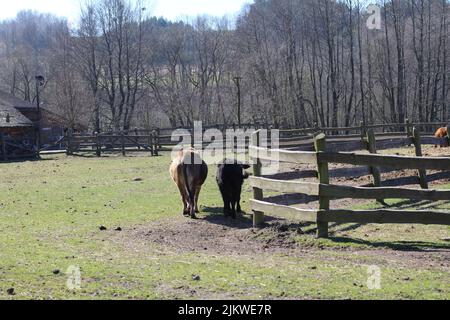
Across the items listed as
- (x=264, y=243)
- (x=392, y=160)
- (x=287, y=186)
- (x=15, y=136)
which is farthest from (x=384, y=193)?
(x=15, y=136)

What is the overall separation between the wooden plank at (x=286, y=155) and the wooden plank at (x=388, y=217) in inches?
34.0

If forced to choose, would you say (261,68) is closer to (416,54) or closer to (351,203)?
(416,54)

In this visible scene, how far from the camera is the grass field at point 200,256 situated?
6438mm

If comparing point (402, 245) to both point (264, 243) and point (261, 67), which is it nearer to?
point (264, 243)

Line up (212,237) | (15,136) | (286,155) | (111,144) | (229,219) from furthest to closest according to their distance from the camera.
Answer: (15,136) < (111,144) < (229,219) < (212,237) < (286,155)

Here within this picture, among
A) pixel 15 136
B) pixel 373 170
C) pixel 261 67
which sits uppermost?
pixel 261 67

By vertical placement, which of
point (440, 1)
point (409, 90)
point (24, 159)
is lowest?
point (24, 159)

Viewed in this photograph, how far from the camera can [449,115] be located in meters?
50.5

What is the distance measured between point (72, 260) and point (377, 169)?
7764mm

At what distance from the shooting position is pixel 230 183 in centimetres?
1232

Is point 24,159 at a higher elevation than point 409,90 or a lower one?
lower

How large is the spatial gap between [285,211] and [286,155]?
928 mm
